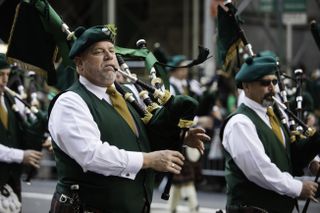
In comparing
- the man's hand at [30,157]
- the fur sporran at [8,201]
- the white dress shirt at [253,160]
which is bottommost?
the fur sporran at [8,201]

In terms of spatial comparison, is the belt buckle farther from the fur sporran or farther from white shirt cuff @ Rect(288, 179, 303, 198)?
the fur sporran

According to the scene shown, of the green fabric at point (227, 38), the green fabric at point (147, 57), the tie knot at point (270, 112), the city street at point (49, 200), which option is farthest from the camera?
the city street at point (49, 200)

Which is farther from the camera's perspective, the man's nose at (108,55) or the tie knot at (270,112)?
the tie knot at (270,112)

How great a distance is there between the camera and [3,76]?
7320mm

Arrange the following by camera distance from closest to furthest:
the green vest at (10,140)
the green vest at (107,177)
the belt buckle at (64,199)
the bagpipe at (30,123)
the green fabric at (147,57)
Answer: the green vest at (107,177)
the belt buckle at (64,199)
the green fabric at (147,57)
the green vest at (10,140)
the bagpipe at (30,123)

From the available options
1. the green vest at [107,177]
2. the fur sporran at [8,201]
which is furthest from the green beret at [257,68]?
the fur sporran at [8,201]

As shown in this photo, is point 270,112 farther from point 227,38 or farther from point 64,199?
point 64,199

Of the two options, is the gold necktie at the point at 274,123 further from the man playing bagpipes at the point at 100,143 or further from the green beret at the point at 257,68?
the man playing bagpipes at the point at 100,143

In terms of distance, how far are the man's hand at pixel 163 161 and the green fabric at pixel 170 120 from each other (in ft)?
0.92

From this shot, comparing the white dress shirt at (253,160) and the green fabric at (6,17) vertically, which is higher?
the green fabric at (6,17)

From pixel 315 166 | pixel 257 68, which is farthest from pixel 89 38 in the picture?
pixel 315 166

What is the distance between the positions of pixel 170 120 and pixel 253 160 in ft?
2.94

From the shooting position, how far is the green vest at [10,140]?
7316mm

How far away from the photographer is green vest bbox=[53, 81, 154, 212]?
5012mm
